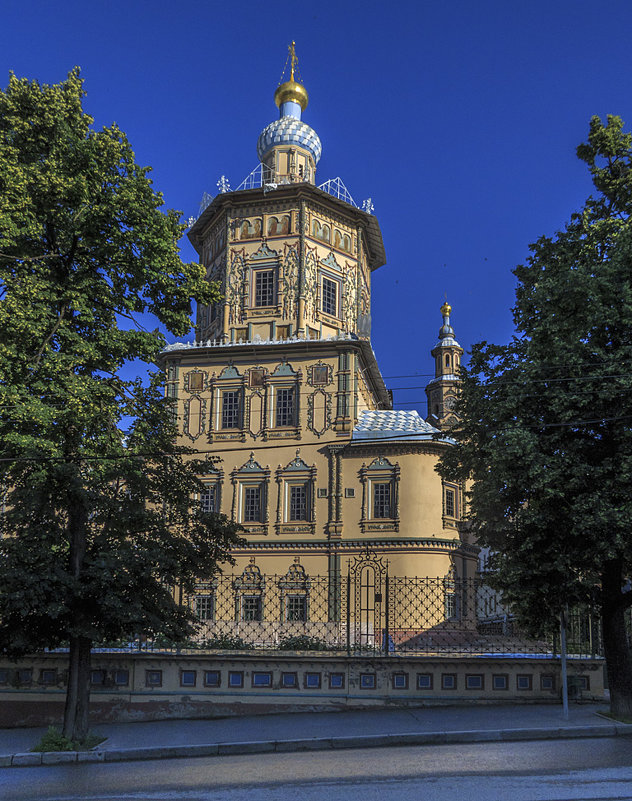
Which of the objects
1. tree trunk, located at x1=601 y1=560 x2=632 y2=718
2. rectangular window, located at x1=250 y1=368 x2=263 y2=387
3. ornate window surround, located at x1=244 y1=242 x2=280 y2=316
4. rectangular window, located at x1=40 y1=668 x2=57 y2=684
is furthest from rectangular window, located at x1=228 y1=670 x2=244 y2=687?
ornate window surround, located at x1=244 y1=242 x2=280 y2=316

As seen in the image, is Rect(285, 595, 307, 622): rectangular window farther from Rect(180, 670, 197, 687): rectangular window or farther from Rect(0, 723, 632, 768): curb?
Rect(0, 723, 632, 768): curb

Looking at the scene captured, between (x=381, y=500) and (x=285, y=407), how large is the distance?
6.02 metres

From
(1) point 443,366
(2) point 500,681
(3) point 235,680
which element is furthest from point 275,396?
(1) point 443,366

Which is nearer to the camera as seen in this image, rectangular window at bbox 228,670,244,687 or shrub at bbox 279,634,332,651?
rectangular window at bbox 228,670,244,687

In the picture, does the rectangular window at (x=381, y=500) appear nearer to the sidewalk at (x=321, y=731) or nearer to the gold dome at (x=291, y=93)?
the sidewalk at (x=321, y=731)

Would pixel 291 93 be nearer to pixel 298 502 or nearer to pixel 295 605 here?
pixel 298 502

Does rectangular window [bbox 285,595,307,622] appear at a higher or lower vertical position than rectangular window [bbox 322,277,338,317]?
lower

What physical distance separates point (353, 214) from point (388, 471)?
44.2ft

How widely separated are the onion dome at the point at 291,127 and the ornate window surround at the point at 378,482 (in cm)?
1771

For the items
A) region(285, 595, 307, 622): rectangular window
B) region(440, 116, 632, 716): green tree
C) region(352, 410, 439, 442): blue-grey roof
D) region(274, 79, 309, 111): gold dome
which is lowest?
region(285, 595, 307, 622): rectangular window

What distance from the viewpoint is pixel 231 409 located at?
3659 centimetres

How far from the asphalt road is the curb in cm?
37

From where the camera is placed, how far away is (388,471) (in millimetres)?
34594

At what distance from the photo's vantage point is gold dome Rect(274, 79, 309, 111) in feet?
144
